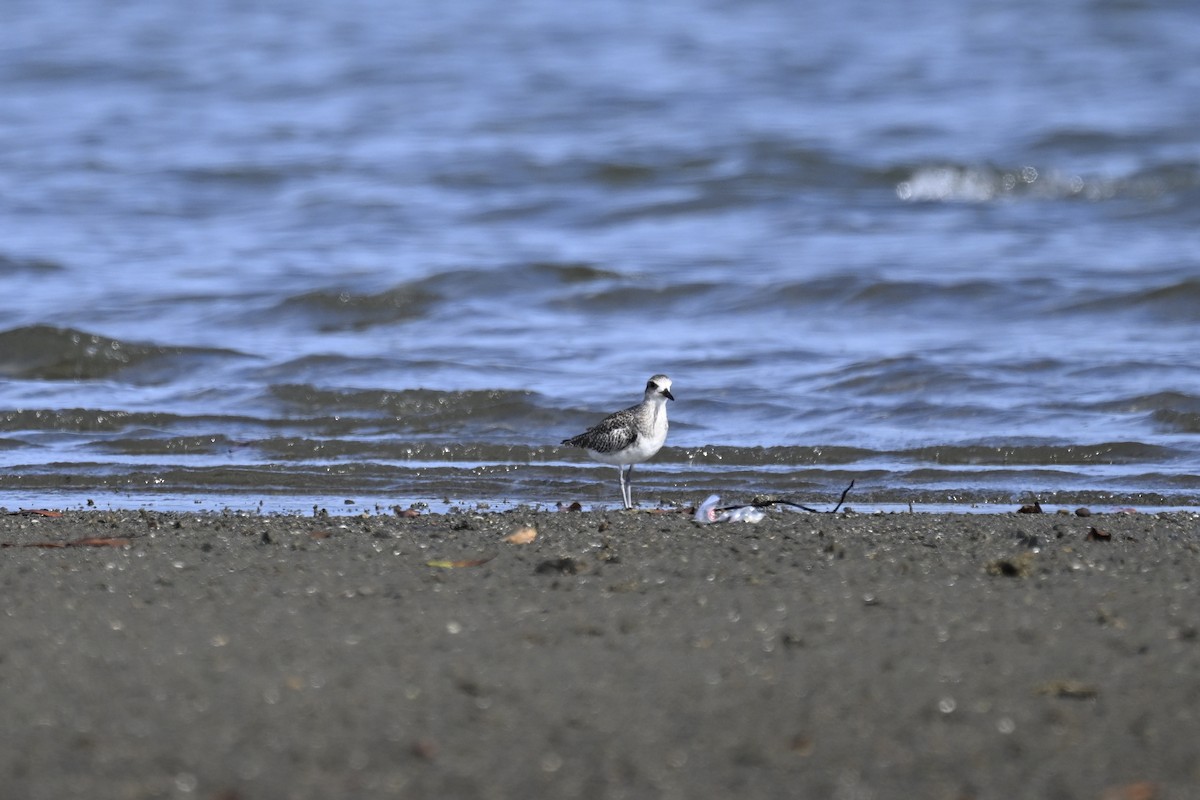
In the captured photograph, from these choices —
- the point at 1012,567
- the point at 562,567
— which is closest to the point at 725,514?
the point at 562,567

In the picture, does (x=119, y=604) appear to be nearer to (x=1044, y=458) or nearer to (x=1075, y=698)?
(x=1075, y=698)

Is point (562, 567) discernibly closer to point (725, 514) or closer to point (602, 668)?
point (602, 668)

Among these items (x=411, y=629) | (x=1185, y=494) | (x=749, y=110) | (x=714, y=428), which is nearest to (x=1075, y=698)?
(x=411, y=629)

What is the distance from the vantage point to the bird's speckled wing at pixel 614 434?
7.85 metres

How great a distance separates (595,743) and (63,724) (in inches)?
54.2

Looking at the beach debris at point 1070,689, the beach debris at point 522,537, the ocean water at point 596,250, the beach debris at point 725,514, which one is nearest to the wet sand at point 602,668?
the beach debris at point 1070,689

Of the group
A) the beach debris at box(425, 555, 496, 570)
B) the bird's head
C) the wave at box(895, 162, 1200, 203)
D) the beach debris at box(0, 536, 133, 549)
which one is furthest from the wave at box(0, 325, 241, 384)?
the wave at box(895, 162, 1200, 203)

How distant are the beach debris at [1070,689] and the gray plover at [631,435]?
367 centimetres

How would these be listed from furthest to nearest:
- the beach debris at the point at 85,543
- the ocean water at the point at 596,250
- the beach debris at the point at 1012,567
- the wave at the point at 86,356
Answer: the wave at the point at 86,356 → the ocean water at the point at 596,250 → the beach debris at the point at 85,543 → the beach debris at the point at 1012,567

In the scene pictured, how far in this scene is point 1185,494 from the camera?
8297mm

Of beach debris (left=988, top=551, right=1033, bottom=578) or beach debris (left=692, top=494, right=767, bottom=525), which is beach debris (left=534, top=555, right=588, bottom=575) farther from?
beach debris (left=988, top=551, right=1033, bottom=578)

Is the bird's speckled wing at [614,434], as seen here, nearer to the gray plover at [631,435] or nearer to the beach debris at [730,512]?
the gray plover at [631,435]

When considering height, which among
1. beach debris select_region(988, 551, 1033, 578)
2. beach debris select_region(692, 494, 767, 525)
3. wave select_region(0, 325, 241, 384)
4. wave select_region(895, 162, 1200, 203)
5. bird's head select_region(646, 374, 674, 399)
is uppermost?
wave select_region(895, 162, 1200, 203)

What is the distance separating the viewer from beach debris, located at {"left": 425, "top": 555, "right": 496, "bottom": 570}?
5.95 m
